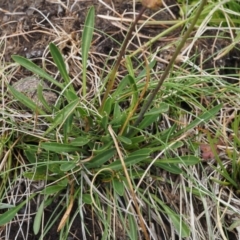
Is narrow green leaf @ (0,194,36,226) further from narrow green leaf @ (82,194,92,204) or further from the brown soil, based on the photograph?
the brown soil

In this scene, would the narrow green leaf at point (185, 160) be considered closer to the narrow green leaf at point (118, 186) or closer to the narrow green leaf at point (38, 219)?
Answer: the narrow green leaf at point (118, 186)

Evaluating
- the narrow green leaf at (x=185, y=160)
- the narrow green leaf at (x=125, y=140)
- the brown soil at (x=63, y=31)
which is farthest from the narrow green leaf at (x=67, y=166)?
the brown soil at (x=63, y=31)

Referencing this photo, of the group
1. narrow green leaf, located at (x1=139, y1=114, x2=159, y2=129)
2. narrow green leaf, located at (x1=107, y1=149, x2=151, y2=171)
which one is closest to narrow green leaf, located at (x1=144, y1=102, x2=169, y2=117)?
narrow green leaf, located at (x1=139, y1=114, x2=159, y2=129)

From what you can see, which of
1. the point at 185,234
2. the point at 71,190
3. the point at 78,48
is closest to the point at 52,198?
the point at 71,190

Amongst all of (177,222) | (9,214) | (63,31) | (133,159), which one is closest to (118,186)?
(133,159)

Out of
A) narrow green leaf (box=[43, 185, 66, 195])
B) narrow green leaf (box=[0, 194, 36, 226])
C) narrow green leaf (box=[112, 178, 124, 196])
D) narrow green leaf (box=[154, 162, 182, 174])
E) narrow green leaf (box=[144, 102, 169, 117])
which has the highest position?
narrow green leaf (box=[144, 102, 169, 117])

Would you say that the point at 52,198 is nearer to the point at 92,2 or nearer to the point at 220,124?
the point at 220,124
